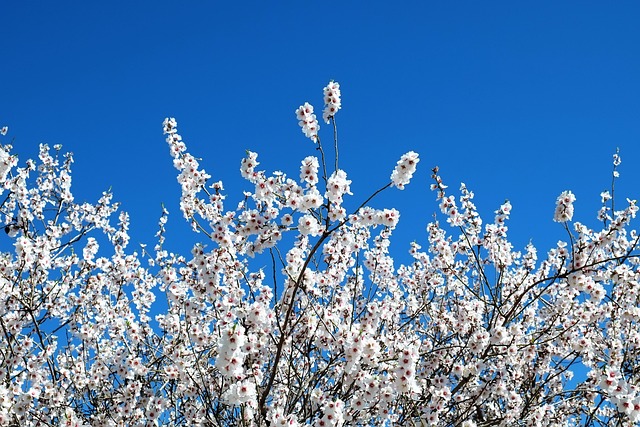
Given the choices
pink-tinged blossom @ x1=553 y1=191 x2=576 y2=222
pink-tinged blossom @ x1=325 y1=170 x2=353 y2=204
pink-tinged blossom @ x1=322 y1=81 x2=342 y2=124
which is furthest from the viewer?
pink-tinged blossom @ x1=553 y1=191 x2=576 y2=222

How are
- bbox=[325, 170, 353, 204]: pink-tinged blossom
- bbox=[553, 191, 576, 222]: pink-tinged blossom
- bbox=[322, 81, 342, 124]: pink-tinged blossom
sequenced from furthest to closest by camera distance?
bbox=[553, 191, 576, 222]: pink-tinged blossom → bbox=[322, 81, 342, 124]: pink-tinged blossom → bbox=[325, 170, 353, 204]: pink-tinged blossom

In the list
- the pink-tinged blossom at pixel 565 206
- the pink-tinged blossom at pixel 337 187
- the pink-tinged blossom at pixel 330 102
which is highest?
the pink-tinged blossom at pixel 330 102

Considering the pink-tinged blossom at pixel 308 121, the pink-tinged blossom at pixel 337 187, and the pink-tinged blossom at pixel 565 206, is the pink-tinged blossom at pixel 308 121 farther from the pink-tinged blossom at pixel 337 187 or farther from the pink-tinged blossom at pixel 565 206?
the pink-tinged blossom at pixel 565 206

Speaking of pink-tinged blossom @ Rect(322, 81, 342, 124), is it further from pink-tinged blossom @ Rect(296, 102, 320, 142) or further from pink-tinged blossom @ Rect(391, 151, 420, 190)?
pink-tinged blossom @ Rect(391, 151, 420, 190)

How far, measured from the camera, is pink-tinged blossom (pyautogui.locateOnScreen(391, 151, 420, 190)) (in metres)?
5.00

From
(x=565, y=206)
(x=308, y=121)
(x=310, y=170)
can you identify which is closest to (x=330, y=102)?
(x=308, y=121)

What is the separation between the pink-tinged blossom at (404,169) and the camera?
197 inches

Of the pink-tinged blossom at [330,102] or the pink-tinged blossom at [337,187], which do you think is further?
the pink-tinged blossom at [330,102]

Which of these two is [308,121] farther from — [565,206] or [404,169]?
[565,206]

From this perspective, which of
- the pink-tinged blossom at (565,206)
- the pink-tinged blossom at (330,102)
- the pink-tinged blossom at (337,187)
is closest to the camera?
the pink-tinged blossom at (337,187)

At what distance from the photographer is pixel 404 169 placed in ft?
16.4

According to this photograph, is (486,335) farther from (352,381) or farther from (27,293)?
(27,293)

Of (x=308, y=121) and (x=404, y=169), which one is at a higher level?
(x=308, y=121)

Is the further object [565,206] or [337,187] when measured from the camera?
[565,206]
